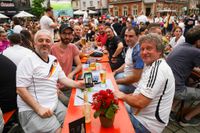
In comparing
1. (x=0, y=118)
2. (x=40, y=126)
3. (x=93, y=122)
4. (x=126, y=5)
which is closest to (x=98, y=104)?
(x=93, y=122)

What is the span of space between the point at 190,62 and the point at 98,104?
1835 mm

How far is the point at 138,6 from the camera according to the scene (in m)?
39.7

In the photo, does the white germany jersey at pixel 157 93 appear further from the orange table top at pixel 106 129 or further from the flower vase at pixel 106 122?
the flower vase at pixel 106 122

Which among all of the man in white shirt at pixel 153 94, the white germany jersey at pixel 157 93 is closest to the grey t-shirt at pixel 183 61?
the man in white shirt at pixel 153 94

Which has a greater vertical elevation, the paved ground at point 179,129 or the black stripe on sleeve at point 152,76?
the black stripe on sleeve at point 152,76

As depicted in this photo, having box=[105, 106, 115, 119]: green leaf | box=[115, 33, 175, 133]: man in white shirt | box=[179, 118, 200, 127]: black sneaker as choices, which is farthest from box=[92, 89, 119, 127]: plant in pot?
box=[179, 118, 200, 127]: black sneaker

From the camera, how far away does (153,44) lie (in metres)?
1.93

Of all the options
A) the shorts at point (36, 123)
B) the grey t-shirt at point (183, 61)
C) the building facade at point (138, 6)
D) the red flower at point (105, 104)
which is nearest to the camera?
the red flower at point (105, 104)

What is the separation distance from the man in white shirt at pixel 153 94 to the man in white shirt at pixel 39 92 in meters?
0.73

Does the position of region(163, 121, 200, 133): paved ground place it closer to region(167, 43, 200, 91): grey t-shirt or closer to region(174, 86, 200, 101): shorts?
region(174, 86, 200, 101): shorts

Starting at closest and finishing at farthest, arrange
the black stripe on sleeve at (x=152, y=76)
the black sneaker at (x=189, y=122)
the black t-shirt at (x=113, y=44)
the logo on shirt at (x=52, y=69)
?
the black stripe on sleeve at (x=152, y=76) → the logo on shirt at (x=52, y=69) → the black sneaker at (x=189, y=122) → the black t-shirt at (x=113, y=44)

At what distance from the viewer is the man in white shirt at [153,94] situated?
174 cm

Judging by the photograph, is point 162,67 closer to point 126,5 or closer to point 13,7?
point 13,7

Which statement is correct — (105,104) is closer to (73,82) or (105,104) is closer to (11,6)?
(73,82)
